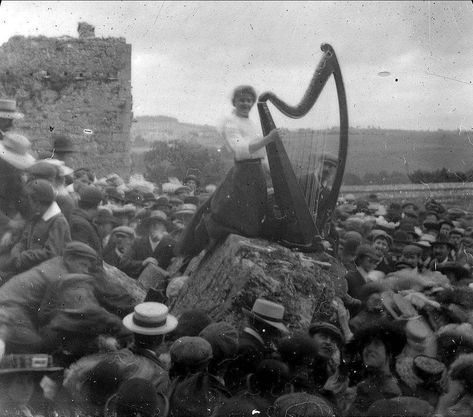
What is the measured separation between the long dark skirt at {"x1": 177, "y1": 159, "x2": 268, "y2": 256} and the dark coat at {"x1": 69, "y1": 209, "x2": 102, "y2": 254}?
622mm

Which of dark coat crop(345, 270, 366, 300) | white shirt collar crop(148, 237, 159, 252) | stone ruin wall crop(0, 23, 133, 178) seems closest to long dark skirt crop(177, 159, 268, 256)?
white shirt collar crop(148, 237, 159, 252)

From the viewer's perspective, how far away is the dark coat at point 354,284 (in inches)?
164

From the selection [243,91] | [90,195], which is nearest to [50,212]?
[90,195]

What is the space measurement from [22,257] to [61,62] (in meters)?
1.15

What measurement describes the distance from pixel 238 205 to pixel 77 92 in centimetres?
119

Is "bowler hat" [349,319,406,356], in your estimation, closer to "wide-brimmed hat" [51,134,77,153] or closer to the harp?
the harp

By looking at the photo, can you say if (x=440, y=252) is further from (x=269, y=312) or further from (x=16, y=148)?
(x=16, y=148)

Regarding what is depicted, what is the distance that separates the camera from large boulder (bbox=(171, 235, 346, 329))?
13.0 feet

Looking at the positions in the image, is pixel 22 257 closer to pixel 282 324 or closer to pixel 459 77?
pixel 282 324

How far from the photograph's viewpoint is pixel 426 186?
4.47 metres

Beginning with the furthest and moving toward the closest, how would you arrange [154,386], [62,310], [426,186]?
[426,186]
[62,310]
[154,386]

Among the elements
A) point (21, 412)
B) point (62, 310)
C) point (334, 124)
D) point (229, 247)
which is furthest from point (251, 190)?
point (21, 412)

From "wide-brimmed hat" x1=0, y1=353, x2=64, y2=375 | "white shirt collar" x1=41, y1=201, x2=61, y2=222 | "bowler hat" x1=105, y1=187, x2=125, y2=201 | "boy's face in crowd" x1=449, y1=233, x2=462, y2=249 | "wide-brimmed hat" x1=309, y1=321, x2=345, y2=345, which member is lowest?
"wide-brimmed hat" x1=0, y1=353, x2=64, y2=375

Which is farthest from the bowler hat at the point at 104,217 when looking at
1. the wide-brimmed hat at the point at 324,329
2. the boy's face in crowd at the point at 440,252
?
the boy's face in crowd at the point at 440,252
